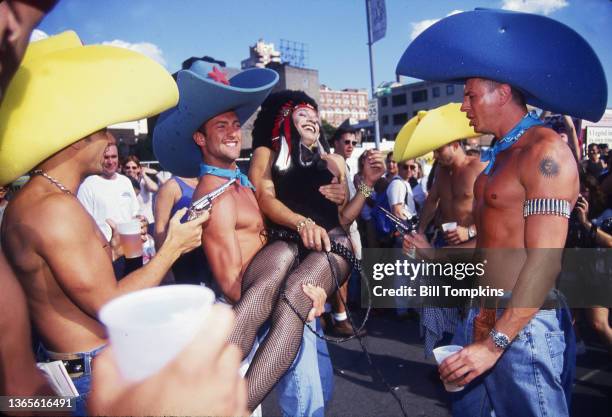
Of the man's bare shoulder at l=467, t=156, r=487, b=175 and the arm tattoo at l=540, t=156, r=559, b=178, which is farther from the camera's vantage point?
the man's bare shoulder at l=467, t=156, r=487, b=175

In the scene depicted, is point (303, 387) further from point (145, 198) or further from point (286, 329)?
point (145, 198)

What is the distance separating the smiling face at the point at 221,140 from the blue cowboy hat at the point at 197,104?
0.14 feet

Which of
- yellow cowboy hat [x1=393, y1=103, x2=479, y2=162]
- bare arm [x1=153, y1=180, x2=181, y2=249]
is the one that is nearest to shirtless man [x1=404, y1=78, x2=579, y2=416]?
yellow cowboy hat [x1=393, y1=103, x2=479, y2=162]

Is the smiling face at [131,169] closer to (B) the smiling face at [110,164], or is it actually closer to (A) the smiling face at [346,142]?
(B) the smiling face at [110,164]

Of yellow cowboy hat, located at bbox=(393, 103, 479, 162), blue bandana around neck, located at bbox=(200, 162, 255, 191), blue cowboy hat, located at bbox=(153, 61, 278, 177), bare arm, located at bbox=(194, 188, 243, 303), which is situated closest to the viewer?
bare arm, located at bbox=(194, 188, 243, 303)

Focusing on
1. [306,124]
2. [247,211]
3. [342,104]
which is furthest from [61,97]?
[342,104]

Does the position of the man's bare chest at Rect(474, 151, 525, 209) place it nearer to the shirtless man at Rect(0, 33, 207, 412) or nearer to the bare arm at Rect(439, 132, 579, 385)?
the bare arm at Rect(439, 132, 579, 385)

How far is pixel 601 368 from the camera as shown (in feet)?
11.4

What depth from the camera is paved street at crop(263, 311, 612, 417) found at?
3018 mm

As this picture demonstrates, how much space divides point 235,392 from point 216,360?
71 mm

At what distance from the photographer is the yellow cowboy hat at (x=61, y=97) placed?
45.0 inches

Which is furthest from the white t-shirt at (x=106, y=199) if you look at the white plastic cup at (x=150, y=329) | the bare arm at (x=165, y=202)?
the white plastic cup at (x=150, y=329)

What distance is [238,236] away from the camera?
2141 millimetres

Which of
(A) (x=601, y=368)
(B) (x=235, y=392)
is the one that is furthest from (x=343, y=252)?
(A) (x=601, y=368)
